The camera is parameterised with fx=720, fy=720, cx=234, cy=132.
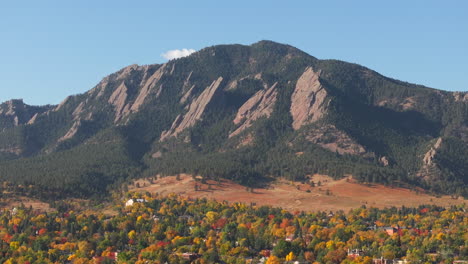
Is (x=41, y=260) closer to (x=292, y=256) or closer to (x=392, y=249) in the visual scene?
(x=292, y=256)

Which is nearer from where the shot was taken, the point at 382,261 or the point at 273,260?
the point at 382,261

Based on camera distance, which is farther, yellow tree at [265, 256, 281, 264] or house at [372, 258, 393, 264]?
yellow tree at [265, 256, 281, 264]

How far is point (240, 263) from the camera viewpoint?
623 feet

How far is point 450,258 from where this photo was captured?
621 feet

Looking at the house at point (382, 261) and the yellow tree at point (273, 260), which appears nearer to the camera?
the house at point (382, 261)

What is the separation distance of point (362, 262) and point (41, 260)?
87359 millimetres

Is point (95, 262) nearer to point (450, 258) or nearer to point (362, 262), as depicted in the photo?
point (362, 262)

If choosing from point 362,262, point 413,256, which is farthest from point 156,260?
point 413,256

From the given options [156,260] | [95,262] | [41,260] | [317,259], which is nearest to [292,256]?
[317,259]

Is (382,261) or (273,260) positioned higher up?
(382,261)

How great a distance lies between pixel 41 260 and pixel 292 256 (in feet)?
228

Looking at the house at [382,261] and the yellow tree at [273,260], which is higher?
the house at [382,261]

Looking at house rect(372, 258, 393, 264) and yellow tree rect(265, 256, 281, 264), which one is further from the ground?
house rect(372, 258, 393, 264)

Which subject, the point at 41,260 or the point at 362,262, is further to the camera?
the point at 41,260
